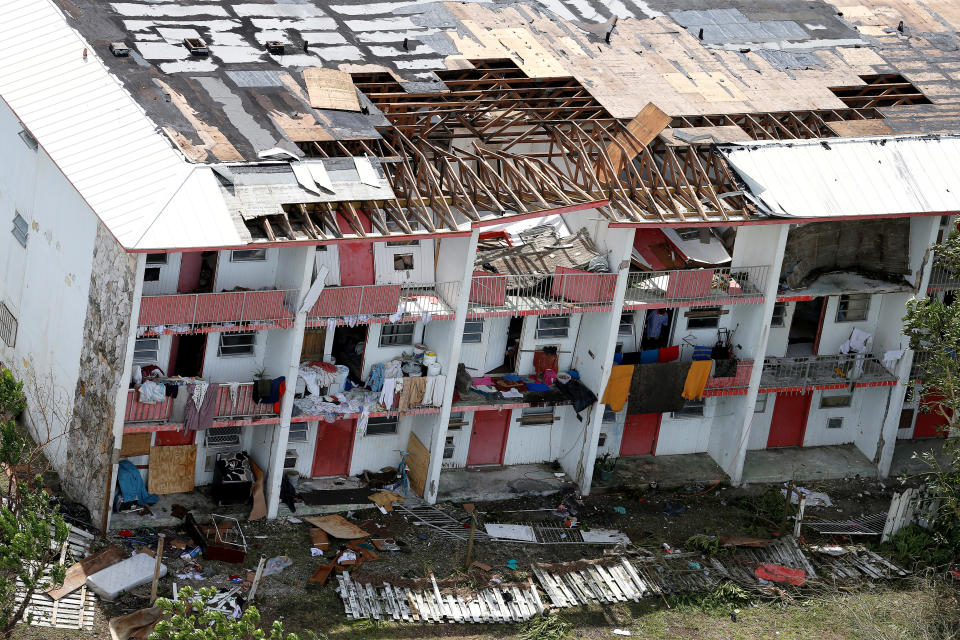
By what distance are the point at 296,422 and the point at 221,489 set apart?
3.41 meters

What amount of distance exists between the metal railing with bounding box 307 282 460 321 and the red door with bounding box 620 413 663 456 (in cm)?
977

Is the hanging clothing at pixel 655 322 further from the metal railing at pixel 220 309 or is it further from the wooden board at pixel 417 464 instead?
the metal railing at pixel 220 309

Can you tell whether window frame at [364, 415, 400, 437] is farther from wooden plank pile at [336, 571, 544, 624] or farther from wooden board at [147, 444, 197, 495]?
wooden plank pile at [336, 571, 544, 624]

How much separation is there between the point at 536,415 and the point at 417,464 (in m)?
5.10

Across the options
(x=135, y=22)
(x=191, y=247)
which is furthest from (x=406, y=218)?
(x=135, y=22)

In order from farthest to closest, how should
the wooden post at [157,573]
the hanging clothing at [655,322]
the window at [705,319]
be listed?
the window at [705,319], the hanging clothing at [655,322], the wooden post at [157,573]

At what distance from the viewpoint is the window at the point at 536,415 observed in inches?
2474

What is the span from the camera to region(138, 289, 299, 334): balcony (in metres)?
53.7

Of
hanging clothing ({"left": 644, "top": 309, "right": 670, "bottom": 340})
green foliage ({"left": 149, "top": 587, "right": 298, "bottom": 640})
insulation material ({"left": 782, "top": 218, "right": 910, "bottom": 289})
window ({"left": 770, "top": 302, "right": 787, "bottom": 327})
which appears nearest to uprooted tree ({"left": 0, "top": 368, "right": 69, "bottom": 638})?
green foliage ({"left": 149, "top": 587, "right": 298, "bottom": 640})

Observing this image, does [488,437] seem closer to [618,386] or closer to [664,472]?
[618,386]

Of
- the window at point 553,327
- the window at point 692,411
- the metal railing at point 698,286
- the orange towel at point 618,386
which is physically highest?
the metal railing at point 698,286

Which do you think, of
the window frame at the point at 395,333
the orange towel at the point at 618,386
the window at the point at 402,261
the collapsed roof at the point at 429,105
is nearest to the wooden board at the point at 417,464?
the window frame at the point at 395,333

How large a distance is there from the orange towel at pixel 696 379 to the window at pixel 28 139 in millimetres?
24286

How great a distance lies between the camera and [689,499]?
63031mm
